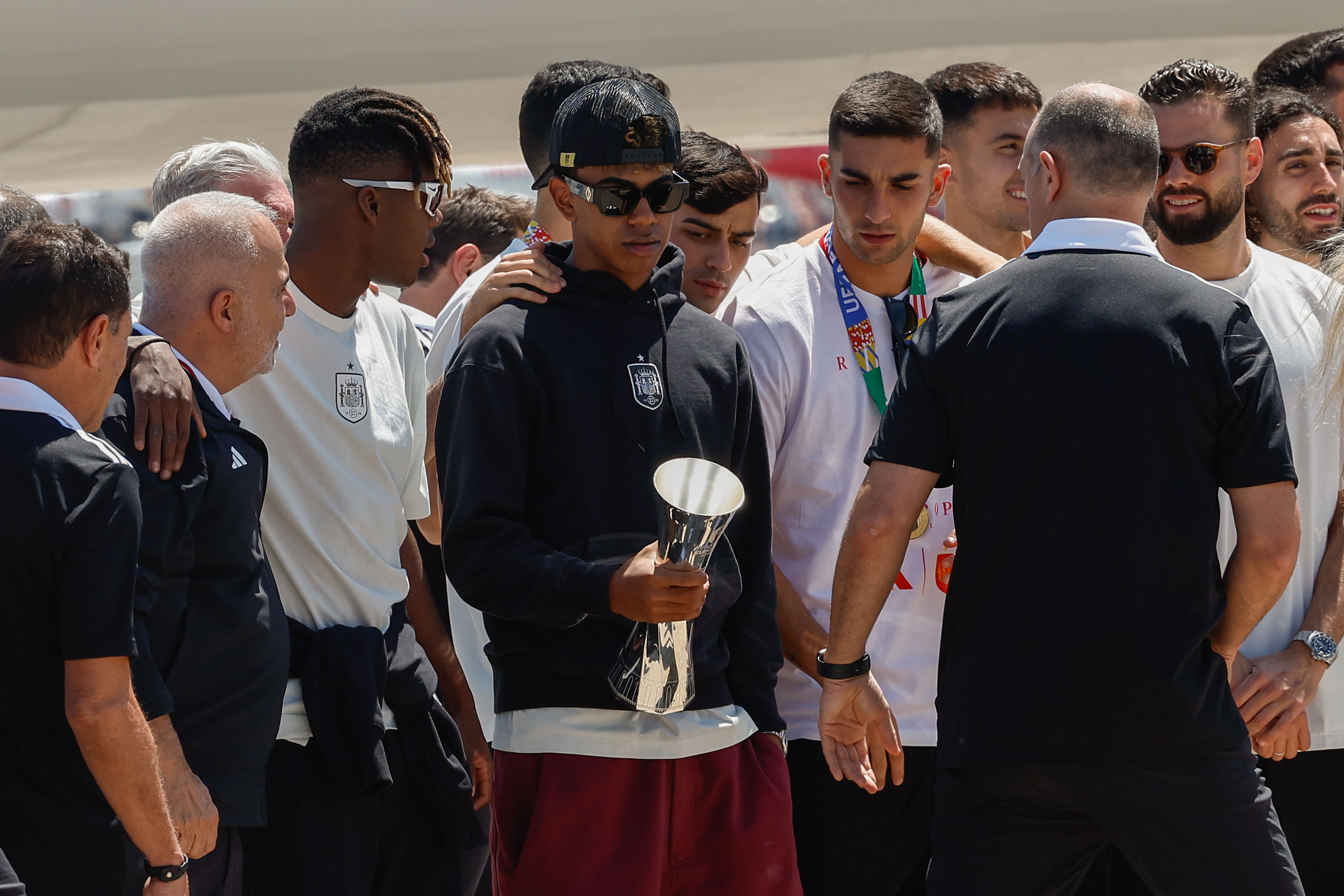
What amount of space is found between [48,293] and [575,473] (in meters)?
0.98

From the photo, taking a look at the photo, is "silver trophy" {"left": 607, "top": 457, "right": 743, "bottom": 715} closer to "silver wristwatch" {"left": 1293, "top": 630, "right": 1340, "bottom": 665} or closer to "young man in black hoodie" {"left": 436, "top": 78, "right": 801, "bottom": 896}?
"young man in black hoodie" {"left": 436, "top": 78, "right": 801, "bottom": 896}

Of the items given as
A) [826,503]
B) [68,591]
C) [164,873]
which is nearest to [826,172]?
[826,503]

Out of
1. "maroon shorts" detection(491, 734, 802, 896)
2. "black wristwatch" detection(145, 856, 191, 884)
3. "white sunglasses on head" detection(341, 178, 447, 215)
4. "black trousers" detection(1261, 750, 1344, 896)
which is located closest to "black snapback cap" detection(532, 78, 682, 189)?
"white sunglasses on head" detection(341, 178, 447, 215)

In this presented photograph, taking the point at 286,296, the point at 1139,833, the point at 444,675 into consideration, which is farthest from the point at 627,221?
the point at 1139,833

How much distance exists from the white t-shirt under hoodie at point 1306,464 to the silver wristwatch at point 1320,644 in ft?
0.16

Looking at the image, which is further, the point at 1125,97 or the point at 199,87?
the point at 199,87

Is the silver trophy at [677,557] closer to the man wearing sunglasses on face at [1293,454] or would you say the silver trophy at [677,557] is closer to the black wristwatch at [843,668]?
the black wristwatch at [843,668]

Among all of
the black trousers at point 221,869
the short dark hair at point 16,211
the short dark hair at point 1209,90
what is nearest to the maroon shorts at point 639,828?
the black trousers at point 221,869

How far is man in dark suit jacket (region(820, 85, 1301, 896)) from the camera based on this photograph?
270 cm

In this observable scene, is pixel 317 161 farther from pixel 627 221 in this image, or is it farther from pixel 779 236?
pixel 779 236

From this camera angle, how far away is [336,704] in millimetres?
3023

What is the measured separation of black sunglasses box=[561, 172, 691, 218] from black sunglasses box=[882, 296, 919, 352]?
31.4 inches

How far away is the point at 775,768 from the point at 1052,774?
55 cm

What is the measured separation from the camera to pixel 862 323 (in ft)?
11.3
